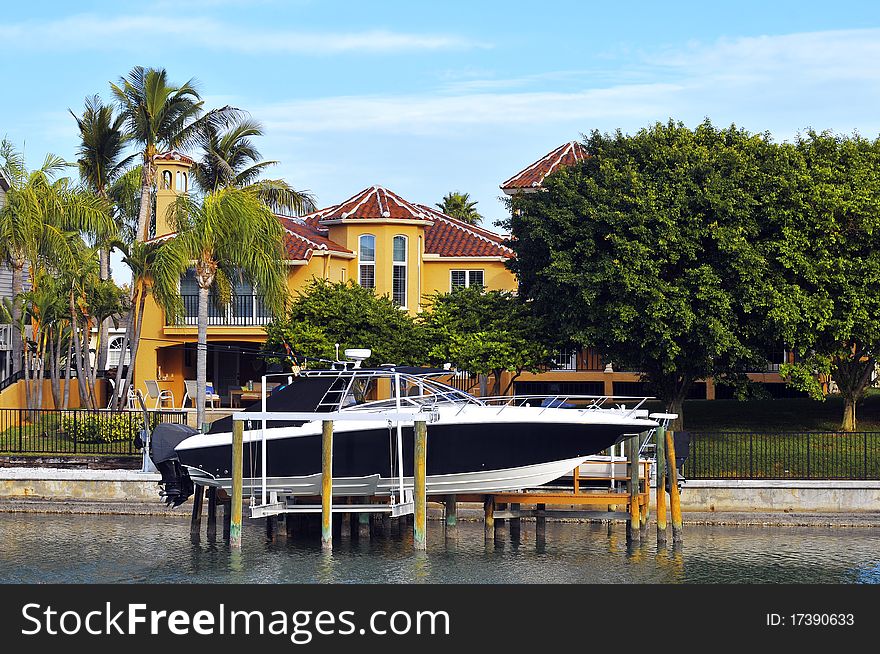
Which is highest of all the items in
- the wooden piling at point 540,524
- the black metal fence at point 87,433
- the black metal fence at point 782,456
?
the black metal fence at point 87,433

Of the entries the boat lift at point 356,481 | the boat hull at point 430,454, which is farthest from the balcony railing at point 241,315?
the boat lift at point 356,481

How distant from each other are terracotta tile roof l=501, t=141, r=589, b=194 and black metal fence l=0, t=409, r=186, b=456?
16.4 m

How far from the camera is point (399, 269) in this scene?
177ft

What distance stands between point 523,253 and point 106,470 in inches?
577

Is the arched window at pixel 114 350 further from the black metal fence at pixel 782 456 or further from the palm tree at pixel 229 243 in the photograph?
the black metal fence at pixel 782 456

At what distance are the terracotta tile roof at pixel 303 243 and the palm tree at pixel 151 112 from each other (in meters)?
5.80

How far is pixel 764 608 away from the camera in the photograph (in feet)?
80.6

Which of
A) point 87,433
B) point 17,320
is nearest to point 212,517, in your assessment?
point 87,433

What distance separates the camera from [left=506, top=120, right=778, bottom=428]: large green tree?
39812mm

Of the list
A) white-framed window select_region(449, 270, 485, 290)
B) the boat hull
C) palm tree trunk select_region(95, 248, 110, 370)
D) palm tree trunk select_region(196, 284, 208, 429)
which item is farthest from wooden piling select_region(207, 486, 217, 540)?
white-framed window select_region(449, 270, 485, 290)

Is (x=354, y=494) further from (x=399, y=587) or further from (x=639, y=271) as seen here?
(x=639, y=271)

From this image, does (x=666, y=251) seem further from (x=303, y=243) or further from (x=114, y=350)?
(x=114, y=350)

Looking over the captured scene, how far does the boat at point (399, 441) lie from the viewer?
30406mm

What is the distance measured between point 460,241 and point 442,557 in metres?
26.9
